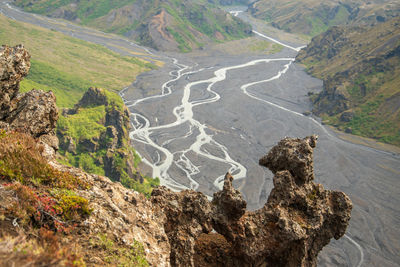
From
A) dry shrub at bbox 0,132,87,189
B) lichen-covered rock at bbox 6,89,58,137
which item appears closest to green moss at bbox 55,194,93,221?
dry shrub at bbox 0,132,87,189

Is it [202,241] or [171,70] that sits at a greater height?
[202,241]

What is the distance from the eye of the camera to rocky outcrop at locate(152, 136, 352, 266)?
1438cm

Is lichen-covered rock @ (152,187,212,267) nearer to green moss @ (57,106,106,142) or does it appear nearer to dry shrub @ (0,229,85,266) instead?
dry shrub @ (0,229,85,266)

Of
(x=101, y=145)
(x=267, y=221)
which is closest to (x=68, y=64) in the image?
(x=101, y=145)

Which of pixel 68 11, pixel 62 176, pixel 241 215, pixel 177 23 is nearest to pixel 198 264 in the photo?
pixel 241 215

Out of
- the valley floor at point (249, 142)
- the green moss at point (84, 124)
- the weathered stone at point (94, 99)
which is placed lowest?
the valley floor at point (249, 142)

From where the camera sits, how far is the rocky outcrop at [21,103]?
47.2 ft

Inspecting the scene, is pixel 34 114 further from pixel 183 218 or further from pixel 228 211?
pixel 228 211

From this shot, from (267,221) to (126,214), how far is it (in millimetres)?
7653

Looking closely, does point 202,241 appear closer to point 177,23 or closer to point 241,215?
point 241,215

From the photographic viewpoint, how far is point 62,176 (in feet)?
34.4

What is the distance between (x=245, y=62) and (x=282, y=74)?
26.8 meters

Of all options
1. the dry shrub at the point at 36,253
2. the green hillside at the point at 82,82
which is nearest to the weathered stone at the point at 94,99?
the green hillside at the point at 82,82

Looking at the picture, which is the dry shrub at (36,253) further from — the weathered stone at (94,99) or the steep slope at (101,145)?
the weathered stone at (94,99)
